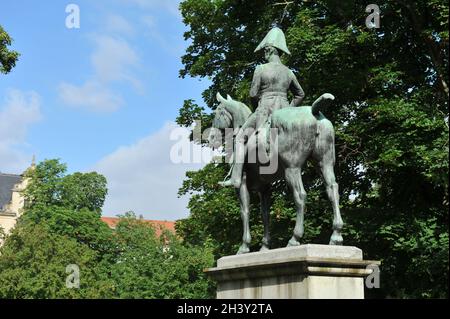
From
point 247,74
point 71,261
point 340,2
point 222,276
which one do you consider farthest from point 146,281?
point 222,276

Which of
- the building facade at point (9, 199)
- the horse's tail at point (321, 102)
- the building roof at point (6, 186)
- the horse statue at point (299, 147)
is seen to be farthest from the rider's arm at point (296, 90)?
the building roof at point (6, 186)

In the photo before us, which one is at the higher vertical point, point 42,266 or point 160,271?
point 160,271

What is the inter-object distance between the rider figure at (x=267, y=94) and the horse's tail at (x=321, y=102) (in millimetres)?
909

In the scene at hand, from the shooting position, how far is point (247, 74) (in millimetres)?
22594

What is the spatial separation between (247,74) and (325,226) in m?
5.92

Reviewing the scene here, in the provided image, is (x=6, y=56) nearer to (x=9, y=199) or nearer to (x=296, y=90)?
(x=296, y=90)

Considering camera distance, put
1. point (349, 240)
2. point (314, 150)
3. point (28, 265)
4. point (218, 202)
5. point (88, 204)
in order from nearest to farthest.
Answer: point (314, 150), point (349, 240), point (218, 202), point (28, 265), point (88, 204)

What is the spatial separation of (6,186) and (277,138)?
77.8 meters

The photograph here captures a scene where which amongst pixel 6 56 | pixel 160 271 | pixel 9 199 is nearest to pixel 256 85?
pixel 6 56

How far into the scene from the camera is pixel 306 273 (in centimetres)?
921

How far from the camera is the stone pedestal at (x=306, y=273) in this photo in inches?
363

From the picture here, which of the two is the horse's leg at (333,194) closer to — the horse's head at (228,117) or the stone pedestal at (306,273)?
the stone pedestal at (306,273)

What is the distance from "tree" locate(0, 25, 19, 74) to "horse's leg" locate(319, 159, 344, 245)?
13.6 meters
